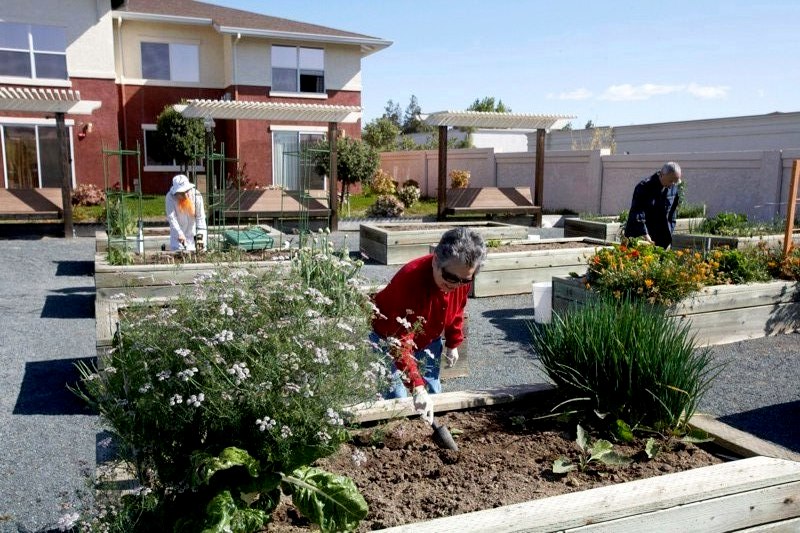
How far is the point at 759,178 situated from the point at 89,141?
1903 cm

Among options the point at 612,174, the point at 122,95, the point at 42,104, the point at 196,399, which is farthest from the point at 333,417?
the point at 122,95

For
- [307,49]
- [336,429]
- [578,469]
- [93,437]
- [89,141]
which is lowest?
[93,437]

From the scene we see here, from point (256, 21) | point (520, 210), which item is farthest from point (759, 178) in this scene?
point (256, 21)

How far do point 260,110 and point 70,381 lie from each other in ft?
36.8

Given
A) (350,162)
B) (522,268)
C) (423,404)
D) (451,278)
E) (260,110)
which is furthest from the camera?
(350,162)

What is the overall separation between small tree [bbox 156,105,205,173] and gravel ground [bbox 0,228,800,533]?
1299 cm

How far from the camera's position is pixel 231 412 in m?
2.18

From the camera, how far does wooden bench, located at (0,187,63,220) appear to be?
562 inches

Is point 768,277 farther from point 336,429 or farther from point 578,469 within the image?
point 336,429

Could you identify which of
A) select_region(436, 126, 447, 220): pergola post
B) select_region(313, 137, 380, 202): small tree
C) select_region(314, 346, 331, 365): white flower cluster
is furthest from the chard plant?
select_region(313, 137, 380, 202): small tree

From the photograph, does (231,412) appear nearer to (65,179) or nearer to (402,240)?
(402,240)

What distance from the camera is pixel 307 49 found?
2511 cm

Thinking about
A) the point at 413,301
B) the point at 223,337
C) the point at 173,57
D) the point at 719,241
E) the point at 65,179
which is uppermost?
the point at 173,57

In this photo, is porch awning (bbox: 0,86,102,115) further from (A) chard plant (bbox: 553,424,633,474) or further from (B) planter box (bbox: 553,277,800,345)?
(A) chard plant (bbox: 553,424,633,474)
